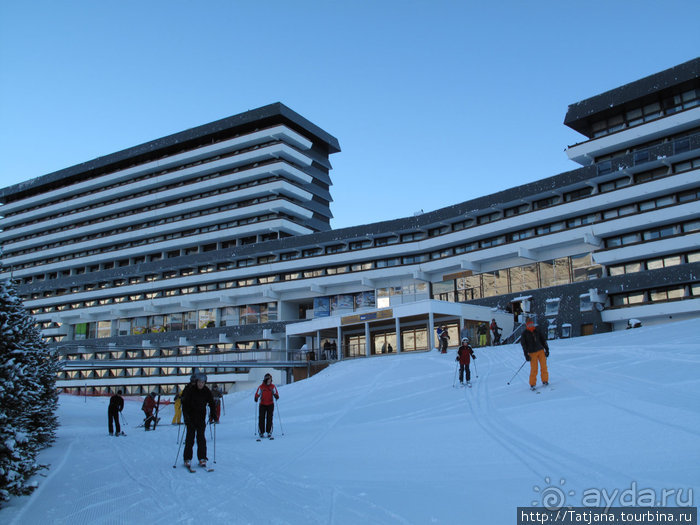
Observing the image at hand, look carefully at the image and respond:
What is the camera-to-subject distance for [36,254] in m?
84.7

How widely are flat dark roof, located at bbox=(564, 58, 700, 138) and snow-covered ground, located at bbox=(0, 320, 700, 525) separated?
98.8 feet

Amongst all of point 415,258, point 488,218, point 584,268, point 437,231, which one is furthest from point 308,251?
point 584,268

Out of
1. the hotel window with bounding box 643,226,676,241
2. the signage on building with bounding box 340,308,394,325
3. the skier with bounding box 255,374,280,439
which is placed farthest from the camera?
the hotel window with bounding box 643,226,676,241

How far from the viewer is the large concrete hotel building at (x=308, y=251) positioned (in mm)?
38250

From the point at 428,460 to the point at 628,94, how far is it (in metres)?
41.7

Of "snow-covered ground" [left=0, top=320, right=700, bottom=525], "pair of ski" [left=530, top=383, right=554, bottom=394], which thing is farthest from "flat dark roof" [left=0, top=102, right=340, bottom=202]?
"pair of ski" [left=530, top=383, right=554, bottom=394]

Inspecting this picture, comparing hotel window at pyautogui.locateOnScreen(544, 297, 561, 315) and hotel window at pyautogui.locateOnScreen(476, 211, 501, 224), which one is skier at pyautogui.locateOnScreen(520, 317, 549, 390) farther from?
hotel window at pyautogui.locateOnScreen(476, 211, 501, 224)

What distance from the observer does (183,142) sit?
7388cm

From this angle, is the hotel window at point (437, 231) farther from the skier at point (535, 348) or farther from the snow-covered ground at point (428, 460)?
the skier at point (535, 348)

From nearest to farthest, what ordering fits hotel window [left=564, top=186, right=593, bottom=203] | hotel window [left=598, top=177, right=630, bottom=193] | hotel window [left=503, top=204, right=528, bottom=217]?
hotel window [left=598, top=177, right=630, bottom=193], hotel window [left=564, top=186, right=593, bottom=203], hotel window [left=503, top=204, right=528, bottom=217]

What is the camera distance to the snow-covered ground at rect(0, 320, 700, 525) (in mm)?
6168

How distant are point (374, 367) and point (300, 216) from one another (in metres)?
40.6

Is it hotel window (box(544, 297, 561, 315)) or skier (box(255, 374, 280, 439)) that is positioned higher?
hotel window (box(544, 297, 561, 315))

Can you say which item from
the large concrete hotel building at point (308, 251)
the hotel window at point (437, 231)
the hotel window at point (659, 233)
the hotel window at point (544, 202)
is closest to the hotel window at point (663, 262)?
the large concrete hotel building at point (308, 251)
